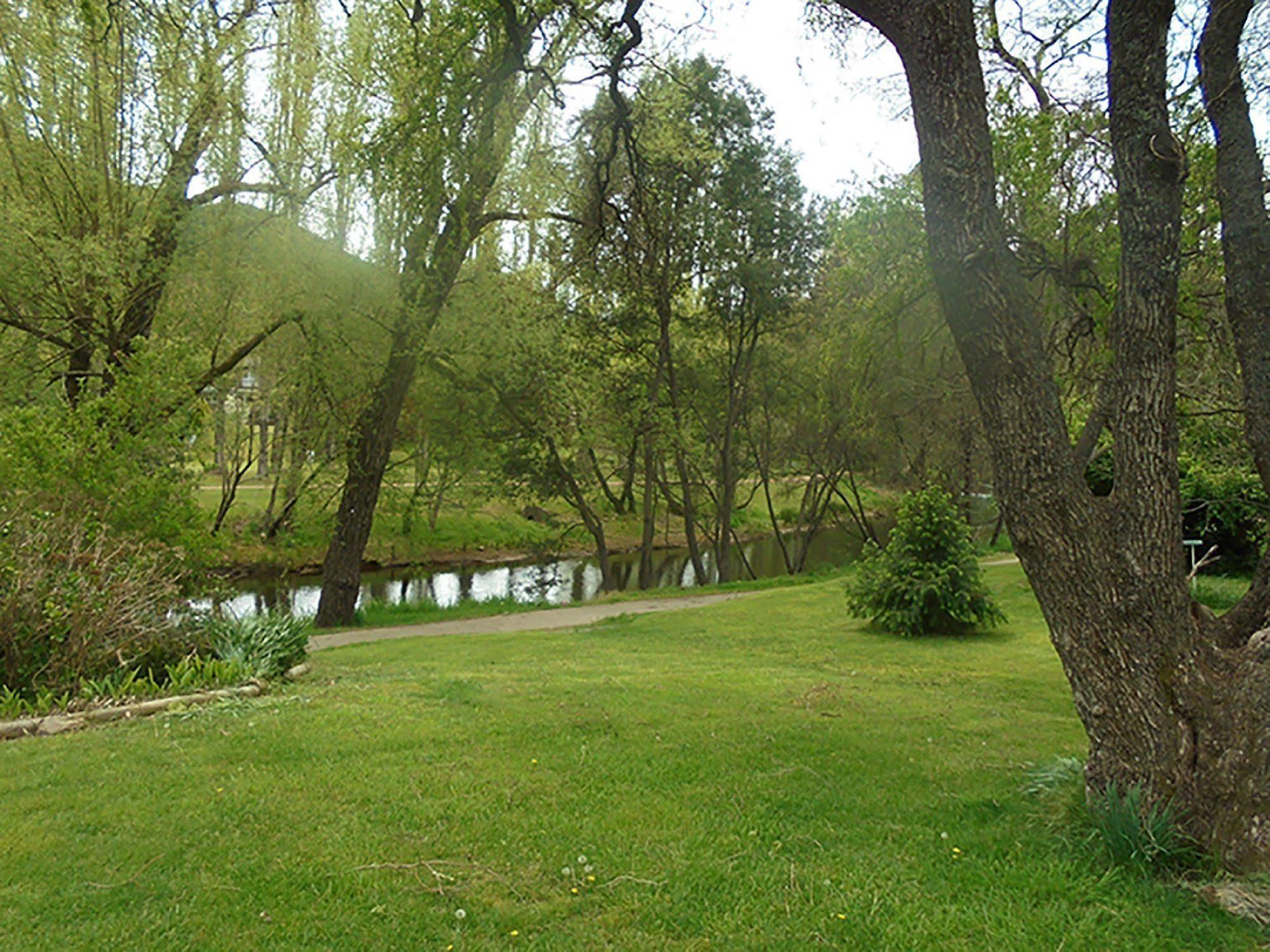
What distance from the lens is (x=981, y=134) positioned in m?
3.93

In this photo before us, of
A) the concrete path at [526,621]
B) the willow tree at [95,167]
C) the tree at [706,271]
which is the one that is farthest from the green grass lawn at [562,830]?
the tree at [706,271]

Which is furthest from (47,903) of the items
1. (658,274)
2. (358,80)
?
(658,274)

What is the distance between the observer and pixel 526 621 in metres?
13.5

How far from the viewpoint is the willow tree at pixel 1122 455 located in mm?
→ 3520

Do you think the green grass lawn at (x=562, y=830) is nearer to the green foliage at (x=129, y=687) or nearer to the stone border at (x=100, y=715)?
the stone border at (x=100, y=715)

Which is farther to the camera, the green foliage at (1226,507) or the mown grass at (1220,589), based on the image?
the mown grass at (1220,589)

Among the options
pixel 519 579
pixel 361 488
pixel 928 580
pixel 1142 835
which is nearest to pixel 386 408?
pixel 361 488

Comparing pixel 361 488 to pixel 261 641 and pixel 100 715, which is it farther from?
pixel 100 715

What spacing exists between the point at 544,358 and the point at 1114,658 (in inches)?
595

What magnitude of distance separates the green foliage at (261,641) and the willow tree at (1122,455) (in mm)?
5691

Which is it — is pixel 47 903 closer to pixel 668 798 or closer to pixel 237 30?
pixel 668 798

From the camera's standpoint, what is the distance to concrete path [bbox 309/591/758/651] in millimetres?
12188

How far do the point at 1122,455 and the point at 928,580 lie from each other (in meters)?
7.12

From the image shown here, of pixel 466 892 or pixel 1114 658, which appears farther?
pixel 1114 658
